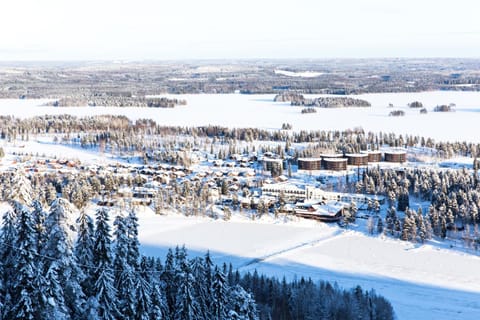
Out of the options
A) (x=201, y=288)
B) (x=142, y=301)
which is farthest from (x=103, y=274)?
(x=201, y=288)

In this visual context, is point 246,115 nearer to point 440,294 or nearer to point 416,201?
point 416,201

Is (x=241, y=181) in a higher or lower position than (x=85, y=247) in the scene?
lower

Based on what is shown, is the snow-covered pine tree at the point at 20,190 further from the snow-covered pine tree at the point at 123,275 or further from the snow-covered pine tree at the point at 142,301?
the snow-covered pine tree at the point at 142,301

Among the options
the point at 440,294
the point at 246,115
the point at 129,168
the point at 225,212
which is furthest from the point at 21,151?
the point at 440,294

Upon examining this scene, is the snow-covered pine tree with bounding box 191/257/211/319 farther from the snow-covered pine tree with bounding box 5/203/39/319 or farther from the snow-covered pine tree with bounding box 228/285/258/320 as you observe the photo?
the snow-covered pine tree with bounding box 5/203/39/319

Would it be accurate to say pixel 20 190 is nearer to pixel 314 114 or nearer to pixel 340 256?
pixel 340 256

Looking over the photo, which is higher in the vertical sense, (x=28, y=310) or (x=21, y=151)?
(x=28, y=310)

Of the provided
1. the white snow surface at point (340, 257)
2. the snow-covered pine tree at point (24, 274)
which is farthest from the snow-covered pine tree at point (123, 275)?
the white snow surface at point (340, 257)
